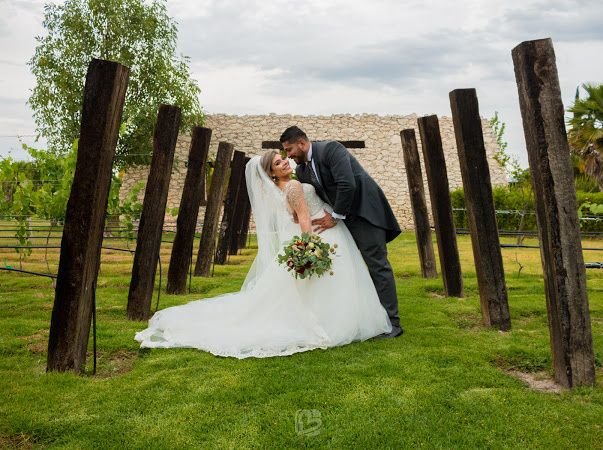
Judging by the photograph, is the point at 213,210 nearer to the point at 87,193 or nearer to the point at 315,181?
the point at 315,181

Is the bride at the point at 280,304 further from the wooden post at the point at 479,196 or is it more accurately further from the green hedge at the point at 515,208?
the green hedge at the point at 515,208

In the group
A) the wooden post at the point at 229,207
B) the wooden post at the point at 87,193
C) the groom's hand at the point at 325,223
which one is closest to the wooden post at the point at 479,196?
the groom's hand at the point at 325,223

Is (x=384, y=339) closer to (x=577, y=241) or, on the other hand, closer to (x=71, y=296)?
(x=577, y=241)

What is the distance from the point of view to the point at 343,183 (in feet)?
17.5

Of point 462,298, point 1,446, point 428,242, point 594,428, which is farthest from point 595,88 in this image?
point 1,446

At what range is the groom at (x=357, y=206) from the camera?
17.8 feet

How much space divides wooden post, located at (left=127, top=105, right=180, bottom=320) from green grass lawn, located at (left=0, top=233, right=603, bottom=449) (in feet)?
1.11

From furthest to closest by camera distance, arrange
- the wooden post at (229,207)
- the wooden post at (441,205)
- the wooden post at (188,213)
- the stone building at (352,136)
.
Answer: the stone building at (352,136), the wooden post at (229,207), the wooden post at (188,213), the wooden post at (441,205)

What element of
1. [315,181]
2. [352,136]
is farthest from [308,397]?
[352,136]

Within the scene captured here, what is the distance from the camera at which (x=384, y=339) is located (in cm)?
528

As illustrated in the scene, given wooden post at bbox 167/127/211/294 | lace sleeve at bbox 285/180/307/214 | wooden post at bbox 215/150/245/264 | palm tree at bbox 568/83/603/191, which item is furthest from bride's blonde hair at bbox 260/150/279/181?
palm tree at bbox 568/83/603/191

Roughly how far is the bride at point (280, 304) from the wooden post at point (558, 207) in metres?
1.83

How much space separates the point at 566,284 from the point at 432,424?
4.11 ft

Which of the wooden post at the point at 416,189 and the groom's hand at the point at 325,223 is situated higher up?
the wooden post at the point at 416,189
